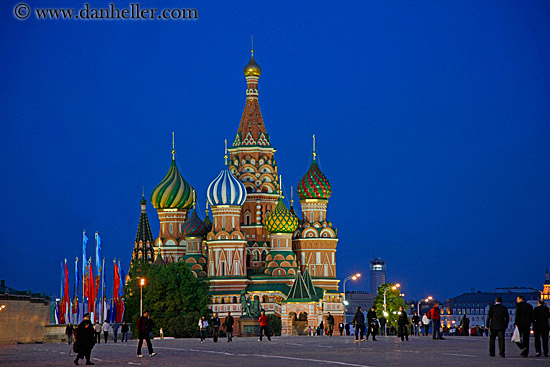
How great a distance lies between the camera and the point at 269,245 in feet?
312

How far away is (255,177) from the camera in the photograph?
9638 cm

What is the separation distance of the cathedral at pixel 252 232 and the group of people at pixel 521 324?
59.9 meters

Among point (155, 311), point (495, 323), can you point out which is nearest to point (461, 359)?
point (495, 323)

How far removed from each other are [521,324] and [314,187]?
71253 mm

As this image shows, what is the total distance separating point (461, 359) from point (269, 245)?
70.7m

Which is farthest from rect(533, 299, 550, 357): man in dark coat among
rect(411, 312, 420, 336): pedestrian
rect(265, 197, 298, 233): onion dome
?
rect(265, 197, 298, 233): onion dome

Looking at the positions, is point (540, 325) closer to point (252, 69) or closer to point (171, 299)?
point (171, 299)

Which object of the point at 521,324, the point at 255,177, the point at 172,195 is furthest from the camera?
the point at 172,195

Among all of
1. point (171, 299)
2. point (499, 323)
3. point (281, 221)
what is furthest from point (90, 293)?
point (499, 323)

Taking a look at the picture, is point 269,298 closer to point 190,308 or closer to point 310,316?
point 310,316

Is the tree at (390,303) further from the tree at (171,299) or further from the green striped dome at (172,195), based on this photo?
the tree at (171,299)

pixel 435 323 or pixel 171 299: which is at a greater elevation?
pixel 171 299

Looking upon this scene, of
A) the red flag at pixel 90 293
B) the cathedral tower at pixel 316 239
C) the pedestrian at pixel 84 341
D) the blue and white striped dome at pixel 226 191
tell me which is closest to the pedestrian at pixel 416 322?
the red flag at pixel 90 293

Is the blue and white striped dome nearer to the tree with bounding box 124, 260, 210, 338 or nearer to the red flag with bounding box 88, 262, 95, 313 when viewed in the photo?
the tree with bounding box 124, 260, 210, 338
